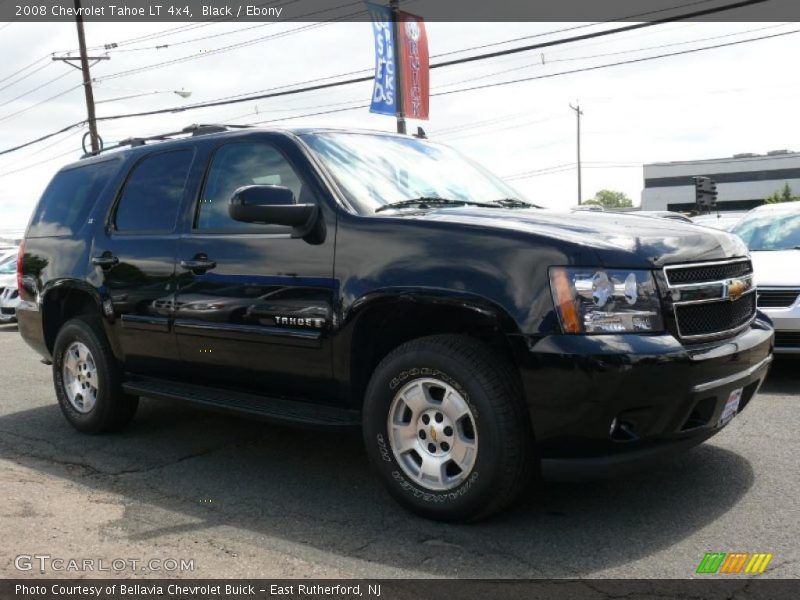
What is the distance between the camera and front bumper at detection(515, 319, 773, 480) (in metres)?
3.42

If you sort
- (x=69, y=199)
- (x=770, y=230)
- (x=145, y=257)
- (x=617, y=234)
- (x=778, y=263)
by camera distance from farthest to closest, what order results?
(x=770, y=230) → (x=778, y=263) → (x=69, y=199) → (x=145, y=257) → (x=617, y=234)

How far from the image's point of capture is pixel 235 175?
195 inches

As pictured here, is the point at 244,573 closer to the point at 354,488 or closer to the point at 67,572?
the point at 67,572

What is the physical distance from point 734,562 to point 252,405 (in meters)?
2.52

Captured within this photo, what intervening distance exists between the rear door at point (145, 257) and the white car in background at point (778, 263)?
3910 millimetres

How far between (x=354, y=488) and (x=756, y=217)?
6.19 meters

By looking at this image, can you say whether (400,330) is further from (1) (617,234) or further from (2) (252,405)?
(1) (617,234)

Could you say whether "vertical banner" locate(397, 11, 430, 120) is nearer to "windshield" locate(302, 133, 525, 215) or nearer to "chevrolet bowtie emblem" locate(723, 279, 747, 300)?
"windshield" locate(302, 133, 525, 215)

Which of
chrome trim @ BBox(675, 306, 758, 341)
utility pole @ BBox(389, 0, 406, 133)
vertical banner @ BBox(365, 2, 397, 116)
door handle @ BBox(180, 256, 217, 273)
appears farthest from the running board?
utility pole @ BBox(389, 0, 406, 133)

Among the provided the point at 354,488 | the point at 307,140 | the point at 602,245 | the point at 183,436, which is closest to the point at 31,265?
the point at 183,436

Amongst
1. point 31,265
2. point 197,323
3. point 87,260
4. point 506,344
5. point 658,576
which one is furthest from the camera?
point 31,265

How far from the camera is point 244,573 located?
3387mm

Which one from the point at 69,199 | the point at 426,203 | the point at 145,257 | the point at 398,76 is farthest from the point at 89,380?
the point at 398,76

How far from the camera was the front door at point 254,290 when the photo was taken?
169 inches
